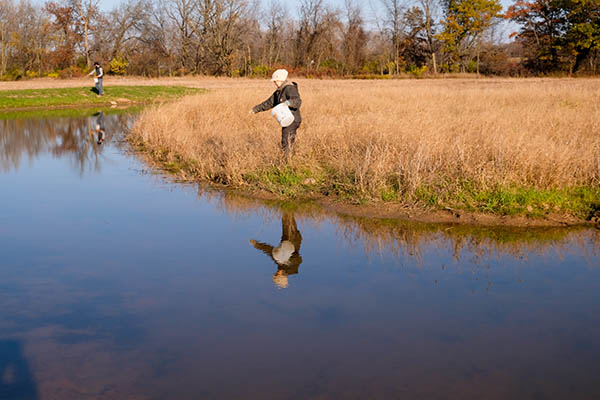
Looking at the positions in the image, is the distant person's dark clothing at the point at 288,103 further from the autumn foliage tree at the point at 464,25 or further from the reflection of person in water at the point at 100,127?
the autumn foliage tree at the point at 464,25

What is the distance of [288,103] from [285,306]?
534 centimetres

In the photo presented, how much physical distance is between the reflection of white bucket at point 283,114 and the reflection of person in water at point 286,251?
94.1 inches

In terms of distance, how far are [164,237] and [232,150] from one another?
478cm

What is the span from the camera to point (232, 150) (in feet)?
40.1

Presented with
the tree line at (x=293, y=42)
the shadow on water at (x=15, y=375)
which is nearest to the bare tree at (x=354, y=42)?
the tree line at (x=293, y=42)

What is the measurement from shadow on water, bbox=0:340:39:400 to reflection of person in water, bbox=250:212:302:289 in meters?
2.47

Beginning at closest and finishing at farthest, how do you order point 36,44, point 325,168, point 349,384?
point 349,384 < point 325,168 < point 36,44

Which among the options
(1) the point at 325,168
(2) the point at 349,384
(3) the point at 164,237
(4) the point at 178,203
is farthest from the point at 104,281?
(1) the point at 325,168

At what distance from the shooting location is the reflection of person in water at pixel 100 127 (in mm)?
18750

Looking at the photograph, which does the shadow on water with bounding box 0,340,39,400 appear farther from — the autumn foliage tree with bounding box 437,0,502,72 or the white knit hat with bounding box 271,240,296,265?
the autumn foliage tree with bounding box 437,0,502,72

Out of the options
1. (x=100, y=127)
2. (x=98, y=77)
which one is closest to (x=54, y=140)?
(x=100, y=127)

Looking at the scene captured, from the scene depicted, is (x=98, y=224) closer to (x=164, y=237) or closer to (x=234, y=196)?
(x=164, y=237)

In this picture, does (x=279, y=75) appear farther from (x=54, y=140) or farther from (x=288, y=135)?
(x=54, y=140)

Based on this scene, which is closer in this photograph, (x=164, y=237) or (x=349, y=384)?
(x=349, y=384)
